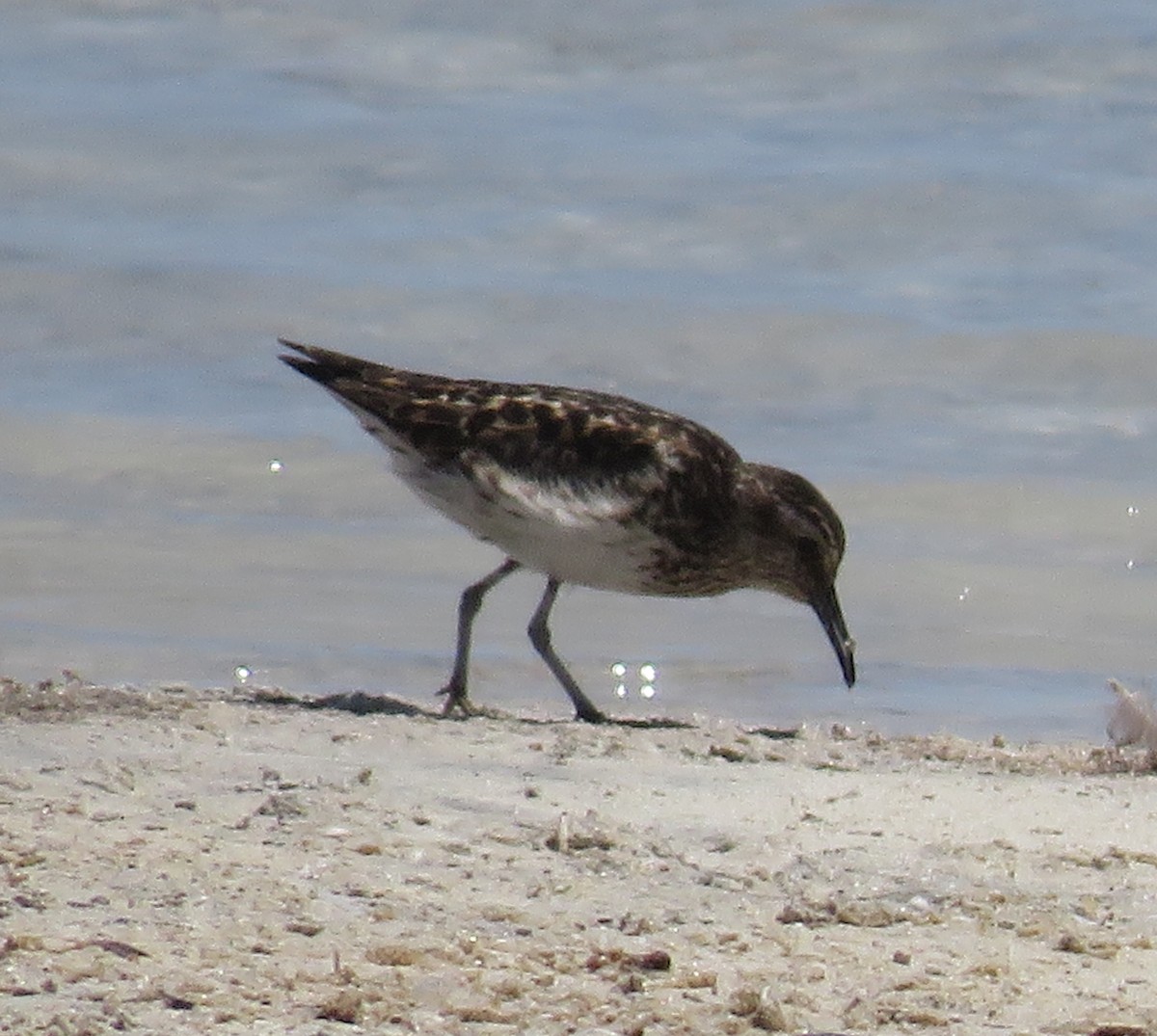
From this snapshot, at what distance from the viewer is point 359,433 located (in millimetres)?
15172

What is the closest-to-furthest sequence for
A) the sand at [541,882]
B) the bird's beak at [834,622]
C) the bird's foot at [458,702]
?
the sand at [541,882], the bird's foot at [458,702], the bird's beak at [834,622]

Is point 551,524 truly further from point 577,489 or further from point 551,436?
point 551,436

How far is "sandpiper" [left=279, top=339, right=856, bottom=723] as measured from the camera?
393 inches

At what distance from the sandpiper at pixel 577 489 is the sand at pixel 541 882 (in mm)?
1314

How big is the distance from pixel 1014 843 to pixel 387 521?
275 inches

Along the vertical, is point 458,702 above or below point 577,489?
below

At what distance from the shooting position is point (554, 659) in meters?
10.3

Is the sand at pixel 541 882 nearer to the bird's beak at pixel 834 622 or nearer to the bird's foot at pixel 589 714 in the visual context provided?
the bird's foot at pixel 589 714

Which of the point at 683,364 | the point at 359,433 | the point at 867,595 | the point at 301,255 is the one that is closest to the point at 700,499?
the point at 867,595

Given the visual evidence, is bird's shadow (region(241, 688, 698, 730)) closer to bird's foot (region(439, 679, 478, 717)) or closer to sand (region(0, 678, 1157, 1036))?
bird's foot (region(439, 679, 478, 717))

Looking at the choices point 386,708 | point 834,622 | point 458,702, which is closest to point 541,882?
point 386,708

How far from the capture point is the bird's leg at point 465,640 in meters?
9.95

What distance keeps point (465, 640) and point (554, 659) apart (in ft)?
1.10

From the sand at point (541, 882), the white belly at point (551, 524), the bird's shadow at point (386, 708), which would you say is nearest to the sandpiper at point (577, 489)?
the white belly at point (551, 524)
